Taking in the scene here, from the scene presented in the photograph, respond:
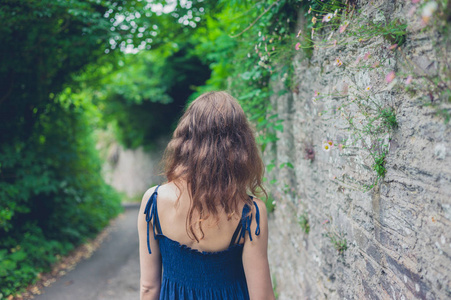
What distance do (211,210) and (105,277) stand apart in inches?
178

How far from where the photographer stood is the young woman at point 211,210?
5.27 feet

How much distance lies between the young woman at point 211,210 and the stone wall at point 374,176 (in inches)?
23.4

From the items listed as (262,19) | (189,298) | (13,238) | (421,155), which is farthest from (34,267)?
(421,155)

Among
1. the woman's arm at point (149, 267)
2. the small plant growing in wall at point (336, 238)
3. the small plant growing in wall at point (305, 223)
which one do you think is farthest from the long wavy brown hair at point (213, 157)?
the small plant growing in wall at point (305, 223)

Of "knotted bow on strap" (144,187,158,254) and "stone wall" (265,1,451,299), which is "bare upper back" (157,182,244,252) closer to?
"knotted bow on strap" (144,187,158,254)

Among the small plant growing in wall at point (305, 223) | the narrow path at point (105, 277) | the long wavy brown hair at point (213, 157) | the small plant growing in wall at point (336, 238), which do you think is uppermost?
the long wavy brown hair at point (213, 157)

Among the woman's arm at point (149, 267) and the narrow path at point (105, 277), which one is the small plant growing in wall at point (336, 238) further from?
the narrow path at point (105, 277)

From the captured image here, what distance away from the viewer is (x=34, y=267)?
4.89m

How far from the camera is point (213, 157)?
5.25 feet

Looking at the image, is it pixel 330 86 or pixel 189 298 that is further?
pixel 330 86

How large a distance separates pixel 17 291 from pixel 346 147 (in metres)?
4.43

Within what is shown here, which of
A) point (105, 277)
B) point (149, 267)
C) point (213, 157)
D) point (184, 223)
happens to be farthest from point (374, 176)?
point (105, 277)

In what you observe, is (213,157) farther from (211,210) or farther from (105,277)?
(105,277)

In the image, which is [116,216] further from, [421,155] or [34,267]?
[421,155]
